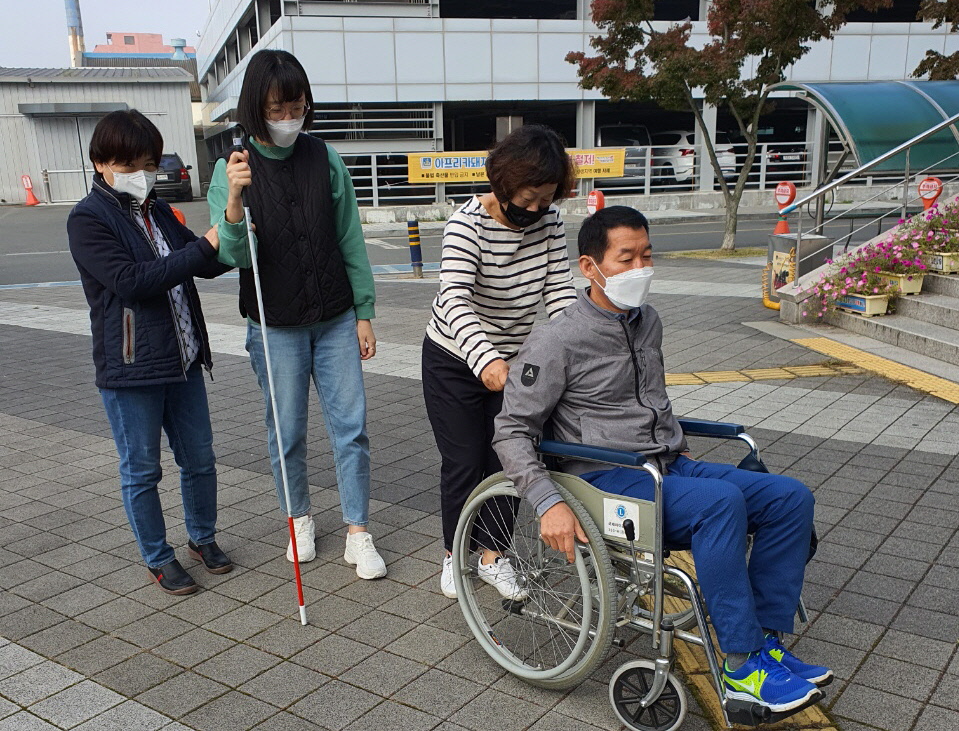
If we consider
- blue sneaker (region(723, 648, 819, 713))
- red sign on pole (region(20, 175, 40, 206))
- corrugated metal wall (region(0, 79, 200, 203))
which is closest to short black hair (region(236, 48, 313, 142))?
blue sneaker (region(723, 648, 819, 713))

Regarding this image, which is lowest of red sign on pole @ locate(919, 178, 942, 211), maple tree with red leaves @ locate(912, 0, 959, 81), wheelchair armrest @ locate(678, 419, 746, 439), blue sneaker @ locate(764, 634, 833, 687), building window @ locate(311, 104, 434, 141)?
blue sneaker @ locate(764, 634, 833, 687)

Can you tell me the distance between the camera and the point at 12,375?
24.6 ft

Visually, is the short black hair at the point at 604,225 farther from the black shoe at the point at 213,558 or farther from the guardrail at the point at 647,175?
the guardrail at the point at 647,175

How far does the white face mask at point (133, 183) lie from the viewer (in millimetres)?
3271

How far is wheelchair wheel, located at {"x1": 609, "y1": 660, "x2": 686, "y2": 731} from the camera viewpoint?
2.53 m

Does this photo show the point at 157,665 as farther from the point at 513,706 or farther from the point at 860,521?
the point at 860,521

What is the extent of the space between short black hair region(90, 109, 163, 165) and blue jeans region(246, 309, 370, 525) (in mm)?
802

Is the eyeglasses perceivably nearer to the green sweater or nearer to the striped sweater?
the green sweater

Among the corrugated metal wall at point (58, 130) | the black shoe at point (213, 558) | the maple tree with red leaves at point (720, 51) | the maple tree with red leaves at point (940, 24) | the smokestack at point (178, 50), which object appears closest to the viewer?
the black shoe at point (213, 558)

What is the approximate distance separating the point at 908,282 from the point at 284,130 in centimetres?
632

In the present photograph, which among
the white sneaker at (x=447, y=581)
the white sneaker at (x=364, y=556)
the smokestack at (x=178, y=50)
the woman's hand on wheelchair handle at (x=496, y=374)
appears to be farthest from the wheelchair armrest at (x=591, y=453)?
the smokestack at (x=178, y=50)

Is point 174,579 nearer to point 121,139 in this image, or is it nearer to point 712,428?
point 121,139

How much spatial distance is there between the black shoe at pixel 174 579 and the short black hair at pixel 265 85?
1769mm

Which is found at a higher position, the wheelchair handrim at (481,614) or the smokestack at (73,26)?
the smokestack at (73,26)
